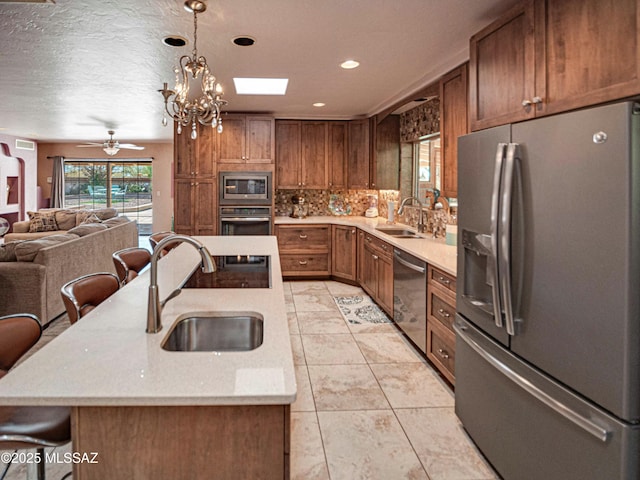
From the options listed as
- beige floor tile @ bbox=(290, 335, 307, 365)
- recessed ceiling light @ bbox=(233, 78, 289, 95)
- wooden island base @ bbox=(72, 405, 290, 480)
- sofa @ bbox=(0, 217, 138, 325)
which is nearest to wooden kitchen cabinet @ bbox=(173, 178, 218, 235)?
sofa @ bbox=(0, 217, 138, 325)

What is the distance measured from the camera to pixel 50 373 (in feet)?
4.12

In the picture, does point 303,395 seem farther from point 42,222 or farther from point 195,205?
point 42,222

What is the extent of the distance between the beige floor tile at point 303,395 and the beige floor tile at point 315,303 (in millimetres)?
1628

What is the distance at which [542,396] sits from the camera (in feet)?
5.73

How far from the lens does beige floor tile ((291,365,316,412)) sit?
2805 millimetres

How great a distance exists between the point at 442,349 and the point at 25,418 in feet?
8.32

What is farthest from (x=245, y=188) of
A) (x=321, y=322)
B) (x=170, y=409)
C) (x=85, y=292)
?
(x=170, y=409)

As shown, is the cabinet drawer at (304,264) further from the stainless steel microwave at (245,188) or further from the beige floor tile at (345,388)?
the beige floor tile at (345,388)

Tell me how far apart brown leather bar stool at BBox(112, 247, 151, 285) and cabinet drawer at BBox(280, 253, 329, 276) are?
322cm

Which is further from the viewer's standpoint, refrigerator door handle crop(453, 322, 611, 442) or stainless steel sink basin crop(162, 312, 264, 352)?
stainless steel sink basin crop(162, 312, 264, 352)

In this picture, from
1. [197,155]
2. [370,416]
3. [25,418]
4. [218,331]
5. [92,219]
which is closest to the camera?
[25,418]

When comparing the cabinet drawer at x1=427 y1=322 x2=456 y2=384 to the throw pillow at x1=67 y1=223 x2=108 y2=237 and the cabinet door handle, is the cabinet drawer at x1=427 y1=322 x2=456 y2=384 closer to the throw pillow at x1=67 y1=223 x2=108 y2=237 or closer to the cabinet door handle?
the cabinet door handle

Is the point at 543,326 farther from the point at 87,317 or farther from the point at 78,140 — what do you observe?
the point at 78,140

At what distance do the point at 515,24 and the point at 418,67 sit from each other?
176 centimetres
